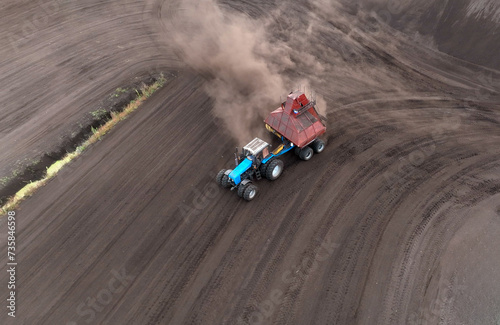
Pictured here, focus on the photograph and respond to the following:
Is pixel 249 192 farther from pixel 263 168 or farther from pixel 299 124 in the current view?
pixel 299 124

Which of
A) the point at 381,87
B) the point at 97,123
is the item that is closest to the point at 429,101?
the point at 381,87

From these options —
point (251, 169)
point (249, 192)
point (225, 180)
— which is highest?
point (225, 180)

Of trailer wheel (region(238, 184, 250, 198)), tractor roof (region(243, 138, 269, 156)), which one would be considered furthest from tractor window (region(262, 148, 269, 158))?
trailer wheel (region(238, 184, 250, 198))

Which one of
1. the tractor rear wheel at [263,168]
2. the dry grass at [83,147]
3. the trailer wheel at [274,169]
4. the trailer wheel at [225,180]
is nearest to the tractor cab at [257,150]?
the tractor rear wheel at [263,168]

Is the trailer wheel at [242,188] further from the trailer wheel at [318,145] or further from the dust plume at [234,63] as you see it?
the trailer wheel at [318,145]

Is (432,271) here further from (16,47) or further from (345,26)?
(16,47)

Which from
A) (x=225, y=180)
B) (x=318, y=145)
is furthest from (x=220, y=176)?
(x=318, y=145)
